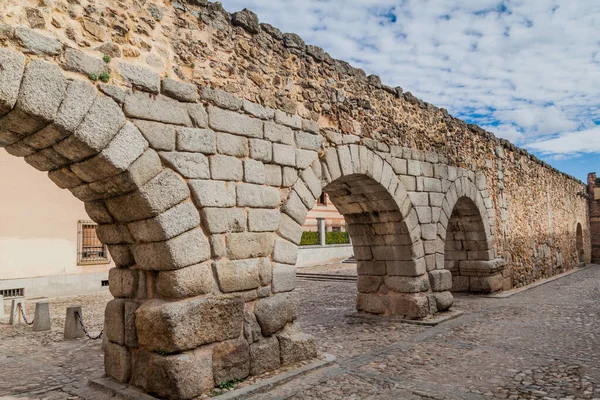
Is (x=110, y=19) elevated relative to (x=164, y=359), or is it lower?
elevated

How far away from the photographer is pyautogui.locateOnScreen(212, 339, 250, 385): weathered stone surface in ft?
13.3

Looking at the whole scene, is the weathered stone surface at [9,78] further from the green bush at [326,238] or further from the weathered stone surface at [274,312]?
the green bush at [326,238]

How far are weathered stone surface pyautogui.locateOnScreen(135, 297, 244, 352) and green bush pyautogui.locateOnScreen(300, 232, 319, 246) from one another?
1636 centimetres

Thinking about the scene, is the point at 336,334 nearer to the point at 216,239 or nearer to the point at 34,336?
the point at 216,239

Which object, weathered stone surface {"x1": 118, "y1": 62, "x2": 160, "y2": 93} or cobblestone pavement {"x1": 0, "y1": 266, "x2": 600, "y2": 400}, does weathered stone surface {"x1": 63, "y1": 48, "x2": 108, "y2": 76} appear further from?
cobblestone pavement {"x1": 0, "y1": 266, "x2": 600, "y2": 400}

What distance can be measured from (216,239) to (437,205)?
4.66 meters

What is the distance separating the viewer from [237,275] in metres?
4.41

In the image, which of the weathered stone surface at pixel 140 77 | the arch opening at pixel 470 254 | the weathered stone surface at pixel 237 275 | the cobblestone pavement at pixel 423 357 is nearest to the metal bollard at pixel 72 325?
the cobblestone pavement at pixel 423 357

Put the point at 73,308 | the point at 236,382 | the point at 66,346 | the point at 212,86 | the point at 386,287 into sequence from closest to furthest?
the point at 236,382 → the point at 212,86 → the point at 66,346 → the point at 73,308 → the point at 386,287

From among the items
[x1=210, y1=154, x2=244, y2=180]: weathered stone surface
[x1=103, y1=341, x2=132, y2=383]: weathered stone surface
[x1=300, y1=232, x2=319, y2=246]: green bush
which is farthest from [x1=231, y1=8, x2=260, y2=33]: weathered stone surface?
[x1=300, y1=232, x2=319, y2=246]: green bush

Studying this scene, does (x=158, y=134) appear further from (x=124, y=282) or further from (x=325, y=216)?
(x=325, y=216)

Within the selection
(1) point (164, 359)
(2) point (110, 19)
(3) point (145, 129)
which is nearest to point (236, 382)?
(1) point (164, 359)

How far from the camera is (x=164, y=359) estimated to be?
373cm

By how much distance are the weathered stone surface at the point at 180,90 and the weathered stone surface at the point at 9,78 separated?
1.21 m
